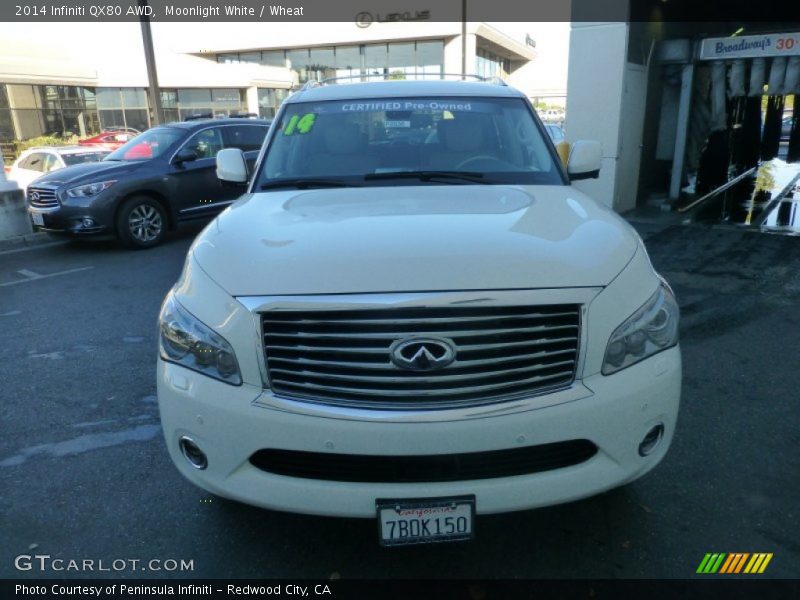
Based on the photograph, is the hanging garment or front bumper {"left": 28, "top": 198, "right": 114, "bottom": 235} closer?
front bumper {"left": 28, "top": 198, "right": 114, "bottom": 235}

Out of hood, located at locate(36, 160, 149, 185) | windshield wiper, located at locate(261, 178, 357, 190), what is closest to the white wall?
hood, located at locate(36, 160, 149, 185)

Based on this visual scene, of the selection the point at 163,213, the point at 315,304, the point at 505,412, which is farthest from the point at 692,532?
the point at 163,213

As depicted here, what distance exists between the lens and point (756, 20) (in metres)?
13.2

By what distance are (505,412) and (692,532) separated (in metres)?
1.26

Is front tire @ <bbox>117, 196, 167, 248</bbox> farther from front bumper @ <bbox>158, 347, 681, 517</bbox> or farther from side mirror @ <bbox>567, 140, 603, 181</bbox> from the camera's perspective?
front bumper @ <bbox>158, 347, 681, 517</bbox>

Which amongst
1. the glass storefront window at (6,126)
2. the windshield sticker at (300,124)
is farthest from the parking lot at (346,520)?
the glass storefront window at (6,126)

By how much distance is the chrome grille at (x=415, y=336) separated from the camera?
2154 mm

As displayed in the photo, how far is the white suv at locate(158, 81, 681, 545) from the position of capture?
7.02ft

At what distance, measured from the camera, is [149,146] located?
380 inches

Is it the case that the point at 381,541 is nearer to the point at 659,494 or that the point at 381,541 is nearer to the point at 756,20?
the point at 659,494

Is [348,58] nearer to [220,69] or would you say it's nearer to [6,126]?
[220,69]

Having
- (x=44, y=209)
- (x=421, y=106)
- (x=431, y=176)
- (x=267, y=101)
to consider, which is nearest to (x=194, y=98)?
(x=267, y=101)

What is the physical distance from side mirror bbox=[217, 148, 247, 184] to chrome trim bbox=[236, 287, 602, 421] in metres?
2.12

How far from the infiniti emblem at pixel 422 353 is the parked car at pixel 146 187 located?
7793 mm
